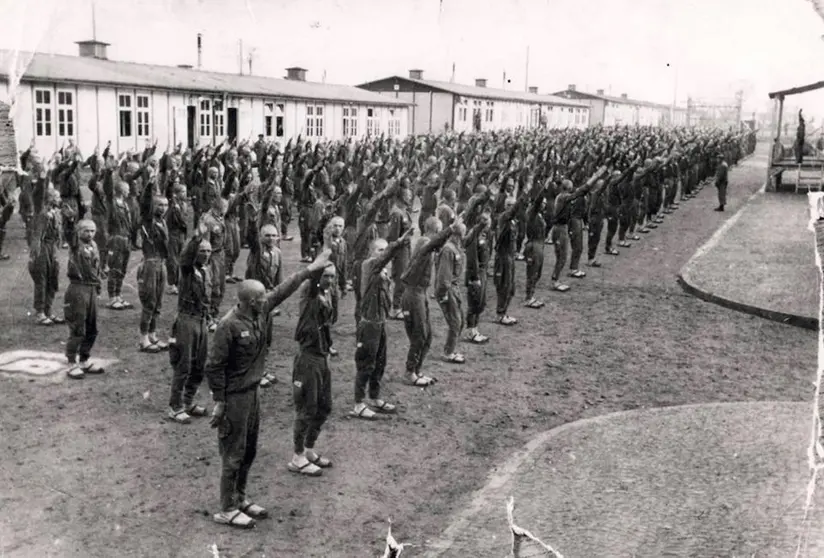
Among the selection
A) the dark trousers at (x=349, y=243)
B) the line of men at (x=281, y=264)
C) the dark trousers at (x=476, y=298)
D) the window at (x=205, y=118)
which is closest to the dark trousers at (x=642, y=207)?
the line of men at (x=281, y=264)

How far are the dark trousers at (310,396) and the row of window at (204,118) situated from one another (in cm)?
1944

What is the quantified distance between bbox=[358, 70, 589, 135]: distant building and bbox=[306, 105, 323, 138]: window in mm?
9595

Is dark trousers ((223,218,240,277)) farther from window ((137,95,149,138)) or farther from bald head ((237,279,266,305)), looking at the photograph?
window ((137,95,149,138))

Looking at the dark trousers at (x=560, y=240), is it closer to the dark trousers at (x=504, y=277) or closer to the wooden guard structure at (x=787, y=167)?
the dark trousers at (x=504, y=277)

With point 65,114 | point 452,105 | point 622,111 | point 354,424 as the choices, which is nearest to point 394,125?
point 452,105

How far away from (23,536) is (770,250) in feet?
57.1

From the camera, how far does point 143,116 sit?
2814 cm

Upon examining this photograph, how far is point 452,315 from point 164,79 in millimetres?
21753

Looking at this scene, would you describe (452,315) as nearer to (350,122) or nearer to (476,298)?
(476,298)

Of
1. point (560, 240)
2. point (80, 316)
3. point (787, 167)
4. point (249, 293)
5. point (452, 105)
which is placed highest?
point (452, 105)

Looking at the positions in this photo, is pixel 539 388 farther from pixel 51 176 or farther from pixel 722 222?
pixel 722 222

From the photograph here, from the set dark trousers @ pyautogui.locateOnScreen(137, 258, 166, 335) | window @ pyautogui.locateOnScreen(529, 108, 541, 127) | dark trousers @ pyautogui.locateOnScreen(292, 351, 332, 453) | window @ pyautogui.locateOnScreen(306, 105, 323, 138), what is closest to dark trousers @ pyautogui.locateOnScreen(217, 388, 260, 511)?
dark trousers @ pyautogui.locateOnScreen(292, 351, 332, 453)

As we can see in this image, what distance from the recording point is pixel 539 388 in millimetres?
10281

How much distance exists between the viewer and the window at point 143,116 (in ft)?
91.6
